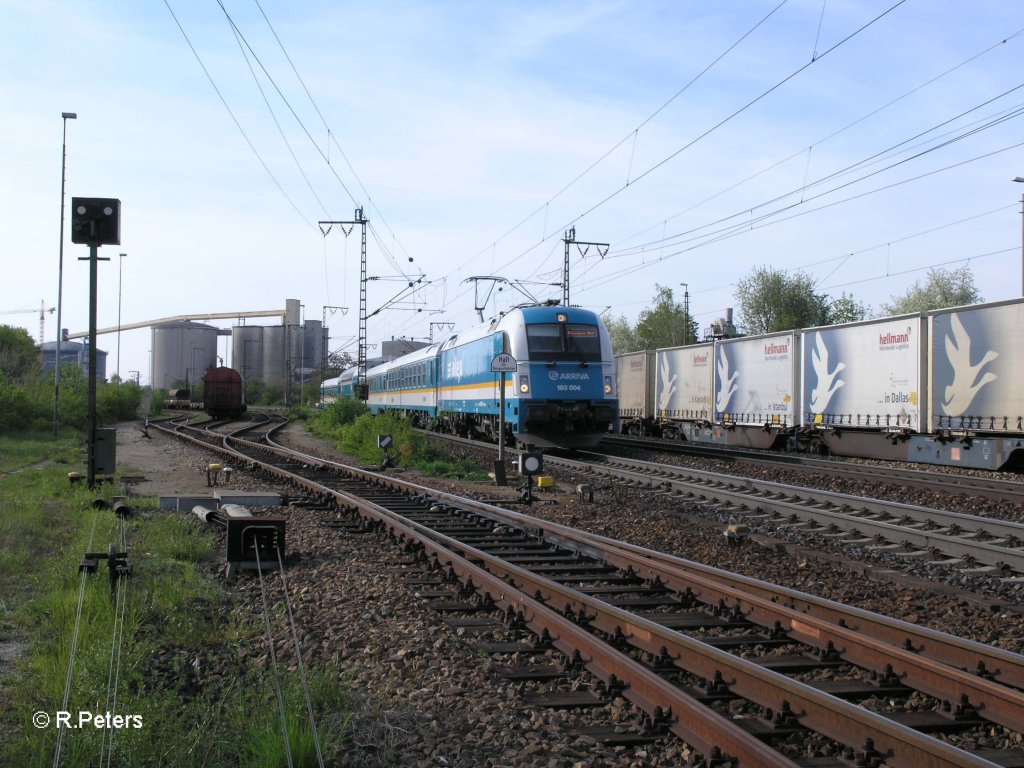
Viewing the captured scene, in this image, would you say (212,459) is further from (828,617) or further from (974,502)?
(828,617)

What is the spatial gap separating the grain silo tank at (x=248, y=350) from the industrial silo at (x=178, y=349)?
2631 mm

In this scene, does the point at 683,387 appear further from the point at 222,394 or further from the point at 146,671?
the point at 222,394

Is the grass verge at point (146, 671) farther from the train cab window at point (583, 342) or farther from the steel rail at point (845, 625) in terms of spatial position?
the train cab window at point (583, 342)

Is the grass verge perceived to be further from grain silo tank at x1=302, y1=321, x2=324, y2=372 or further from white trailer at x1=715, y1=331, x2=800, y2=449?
grain silo tank at x1=302, y1=321, x2=324, y2=372

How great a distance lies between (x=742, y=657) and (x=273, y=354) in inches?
3945

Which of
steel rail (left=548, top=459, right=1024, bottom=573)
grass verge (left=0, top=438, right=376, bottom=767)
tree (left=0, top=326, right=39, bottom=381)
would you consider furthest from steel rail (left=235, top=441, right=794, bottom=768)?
tree (left=0, top=326, right=39, bottom=381)

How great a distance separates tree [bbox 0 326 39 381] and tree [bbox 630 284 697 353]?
145 feet

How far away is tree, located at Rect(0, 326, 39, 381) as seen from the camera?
41669mm

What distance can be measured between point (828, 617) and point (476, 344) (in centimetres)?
1767

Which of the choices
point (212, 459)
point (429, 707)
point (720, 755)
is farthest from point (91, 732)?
point (212, 459)

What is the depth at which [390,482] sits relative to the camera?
14.3 meters

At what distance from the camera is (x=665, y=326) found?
74.5 metres

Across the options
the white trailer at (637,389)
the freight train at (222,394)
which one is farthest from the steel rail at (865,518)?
the freight train at (222,394)

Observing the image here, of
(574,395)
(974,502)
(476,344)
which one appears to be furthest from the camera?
(476,344)
